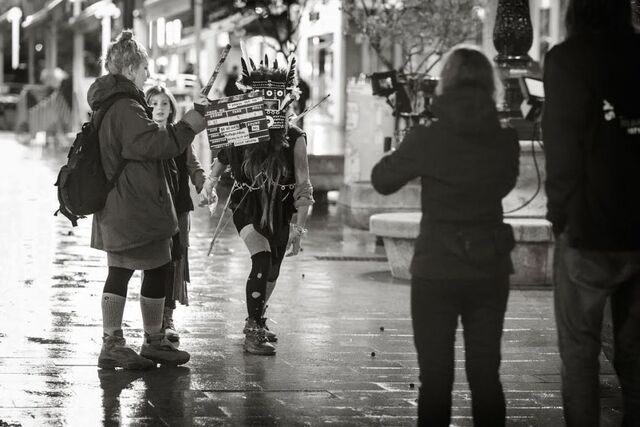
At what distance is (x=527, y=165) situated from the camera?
44.2 ft

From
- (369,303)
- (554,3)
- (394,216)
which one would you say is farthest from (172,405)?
(554,3)

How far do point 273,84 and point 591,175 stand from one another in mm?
3529

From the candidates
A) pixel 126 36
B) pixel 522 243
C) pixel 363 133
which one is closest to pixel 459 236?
pixel 126 36

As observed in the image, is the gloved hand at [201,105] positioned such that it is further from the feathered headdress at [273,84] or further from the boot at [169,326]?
the boot at [169,326]

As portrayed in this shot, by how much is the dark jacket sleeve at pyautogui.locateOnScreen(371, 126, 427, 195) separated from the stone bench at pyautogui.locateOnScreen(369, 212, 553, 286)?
6.11 m

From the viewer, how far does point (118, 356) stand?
24.7ft

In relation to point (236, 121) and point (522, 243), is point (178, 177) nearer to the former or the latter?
point (236, 121)

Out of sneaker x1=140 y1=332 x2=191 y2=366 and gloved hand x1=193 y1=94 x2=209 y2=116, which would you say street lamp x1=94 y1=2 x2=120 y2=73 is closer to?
sneaker x1=140 y1=332 x2=191 y2=366

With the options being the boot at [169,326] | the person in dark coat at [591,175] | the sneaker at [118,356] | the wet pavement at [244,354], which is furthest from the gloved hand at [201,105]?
the person in dark coat at [591,175]

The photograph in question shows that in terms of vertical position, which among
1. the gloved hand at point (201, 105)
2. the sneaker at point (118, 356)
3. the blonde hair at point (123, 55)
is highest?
the blonde hair at point (123, 55)

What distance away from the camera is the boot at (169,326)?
8.53 m

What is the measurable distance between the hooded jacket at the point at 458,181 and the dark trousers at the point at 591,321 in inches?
10.4

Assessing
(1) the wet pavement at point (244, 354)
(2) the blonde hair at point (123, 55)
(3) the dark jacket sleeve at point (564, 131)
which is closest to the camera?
(3) the dark jacket sleeve at point (564, 131)

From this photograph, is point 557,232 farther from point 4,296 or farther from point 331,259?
point 331,259
